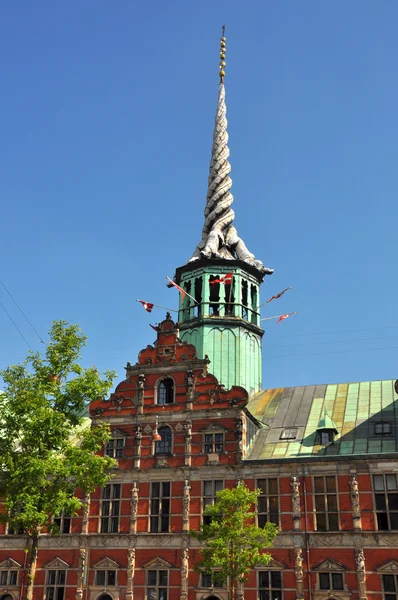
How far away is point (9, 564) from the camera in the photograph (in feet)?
142

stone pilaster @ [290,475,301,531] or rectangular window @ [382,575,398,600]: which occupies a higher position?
stone pilaster @ [290,475,301,531]

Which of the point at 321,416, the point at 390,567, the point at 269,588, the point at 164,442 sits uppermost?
the point at 321,416

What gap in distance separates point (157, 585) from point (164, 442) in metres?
8.98

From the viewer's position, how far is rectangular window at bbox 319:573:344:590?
1406 inches

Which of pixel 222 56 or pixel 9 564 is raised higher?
pixel 222 56

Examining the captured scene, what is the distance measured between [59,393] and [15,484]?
490 cm

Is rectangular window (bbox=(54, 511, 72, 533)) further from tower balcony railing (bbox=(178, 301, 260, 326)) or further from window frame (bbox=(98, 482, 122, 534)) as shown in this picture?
tower balcony railing (bbox=(178, 301, 260, 326))

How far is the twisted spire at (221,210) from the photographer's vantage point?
2140 inches

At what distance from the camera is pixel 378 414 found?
41.5 meters

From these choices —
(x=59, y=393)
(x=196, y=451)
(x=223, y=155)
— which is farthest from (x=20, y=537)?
(x=223, y=155)

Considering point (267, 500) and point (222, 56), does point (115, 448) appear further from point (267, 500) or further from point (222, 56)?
point (222, 56)

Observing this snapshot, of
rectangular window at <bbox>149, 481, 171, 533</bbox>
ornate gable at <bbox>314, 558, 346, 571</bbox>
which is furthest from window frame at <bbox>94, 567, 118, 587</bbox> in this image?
ornate gable at <bbox>314, 558, 346, 571</bbox>

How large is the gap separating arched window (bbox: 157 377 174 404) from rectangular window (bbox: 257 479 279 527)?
8.72 meters

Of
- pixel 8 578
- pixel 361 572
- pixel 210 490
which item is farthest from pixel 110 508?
pixel 361 572
